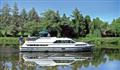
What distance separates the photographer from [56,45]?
24328 millimetres

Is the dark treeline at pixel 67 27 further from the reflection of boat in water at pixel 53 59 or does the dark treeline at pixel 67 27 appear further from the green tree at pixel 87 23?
the reflection of boat in water at pixel 53 59

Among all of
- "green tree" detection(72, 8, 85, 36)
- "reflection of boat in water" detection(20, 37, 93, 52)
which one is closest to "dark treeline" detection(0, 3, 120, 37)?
"green tree" detection(72, 8, 85, 36)

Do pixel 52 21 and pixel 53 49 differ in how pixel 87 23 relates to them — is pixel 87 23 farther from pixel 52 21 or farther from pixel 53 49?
pixel 53 49

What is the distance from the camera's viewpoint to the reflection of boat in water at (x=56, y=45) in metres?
24.0

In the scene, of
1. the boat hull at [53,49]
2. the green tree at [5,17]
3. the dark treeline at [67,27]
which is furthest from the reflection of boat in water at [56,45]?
the green tree at [5,17]

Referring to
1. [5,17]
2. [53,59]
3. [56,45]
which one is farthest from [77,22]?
[53,59]

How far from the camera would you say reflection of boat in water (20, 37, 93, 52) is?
2405cm

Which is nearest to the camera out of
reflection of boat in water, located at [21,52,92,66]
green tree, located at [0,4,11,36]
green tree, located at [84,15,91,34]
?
reflection of boat in water, located at [21,52,92,66]

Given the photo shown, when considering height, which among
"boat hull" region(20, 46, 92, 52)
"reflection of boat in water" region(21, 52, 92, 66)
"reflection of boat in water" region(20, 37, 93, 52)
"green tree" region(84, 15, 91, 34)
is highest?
"green tree" region(84, 15, 91, 34)

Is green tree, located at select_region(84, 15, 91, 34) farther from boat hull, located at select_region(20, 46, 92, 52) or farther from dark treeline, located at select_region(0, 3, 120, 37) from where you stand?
boat hull, located at select_region(20, 46, 92, 52)

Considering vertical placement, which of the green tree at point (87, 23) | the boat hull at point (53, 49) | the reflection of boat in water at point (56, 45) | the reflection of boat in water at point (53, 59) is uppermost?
the green tree at point (87, 23)

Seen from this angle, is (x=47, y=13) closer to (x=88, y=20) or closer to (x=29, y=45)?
(x=88, y=20)

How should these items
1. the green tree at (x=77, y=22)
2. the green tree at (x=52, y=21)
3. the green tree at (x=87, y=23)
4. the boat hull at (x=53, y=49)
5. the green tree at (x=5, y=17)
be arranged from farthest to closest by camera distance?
the green tree at (x=5, y=17)
the green tree at (x=87, y=23)
the green tree at (x=77, y=22)
the green tree at (x=52, y=21)
the boat hull at (x=53, y=49)

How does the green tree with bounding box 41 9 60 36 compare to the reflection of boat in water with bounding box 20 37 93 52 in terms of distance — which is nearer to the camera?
the reflection of boat in water with bounding box 20 37 93 52
